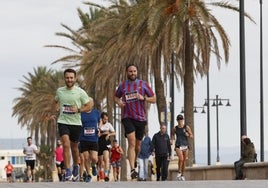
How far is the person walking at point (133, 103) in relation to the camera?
1772 cm

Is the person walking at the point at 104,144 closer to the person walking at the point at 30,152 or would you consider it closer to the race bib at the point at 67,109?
the race bib at the point at 67,109

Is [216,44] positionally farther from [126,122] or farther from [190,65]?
[126,122]

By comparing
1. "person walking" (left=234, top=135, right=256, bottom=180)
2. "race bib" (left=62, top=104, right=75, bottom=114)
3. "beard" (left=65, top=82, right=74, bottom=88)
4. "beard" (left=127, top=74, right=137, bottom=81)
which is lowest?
"person walking" (left=234, top=135, right=256, bottom=180)

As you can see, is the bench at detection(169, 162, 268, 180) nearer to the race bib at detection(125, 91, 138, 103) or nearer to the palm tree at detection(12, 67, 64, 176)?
the race bib at detection(125, 91, 138, 103)

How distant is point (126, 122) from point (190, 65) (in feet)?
59.6

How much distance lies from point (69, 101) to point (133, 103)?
148 cm

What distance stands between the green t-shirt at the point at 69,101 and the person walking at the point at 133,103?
1044 mm

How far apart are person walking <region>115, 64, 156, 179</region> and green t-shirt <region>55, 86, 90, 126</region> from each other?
3.43 ft

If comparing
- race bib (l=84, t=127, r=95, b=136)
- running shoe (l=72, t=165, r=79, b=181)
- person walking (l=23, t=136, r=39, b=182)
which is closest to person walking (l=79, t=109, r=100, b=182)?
race bib (l=84, t=127, r=95, b=136)

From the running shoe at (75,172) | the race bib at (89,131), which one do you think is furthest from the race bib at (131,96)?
the race bib at (89,131)

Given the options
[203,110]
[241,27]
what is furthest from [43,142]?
[241,27]

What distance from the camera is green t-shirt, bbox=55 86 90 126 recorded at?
55.2ft

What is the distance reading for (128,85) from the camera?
17.8m

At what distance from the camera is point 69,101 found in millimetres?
16812
